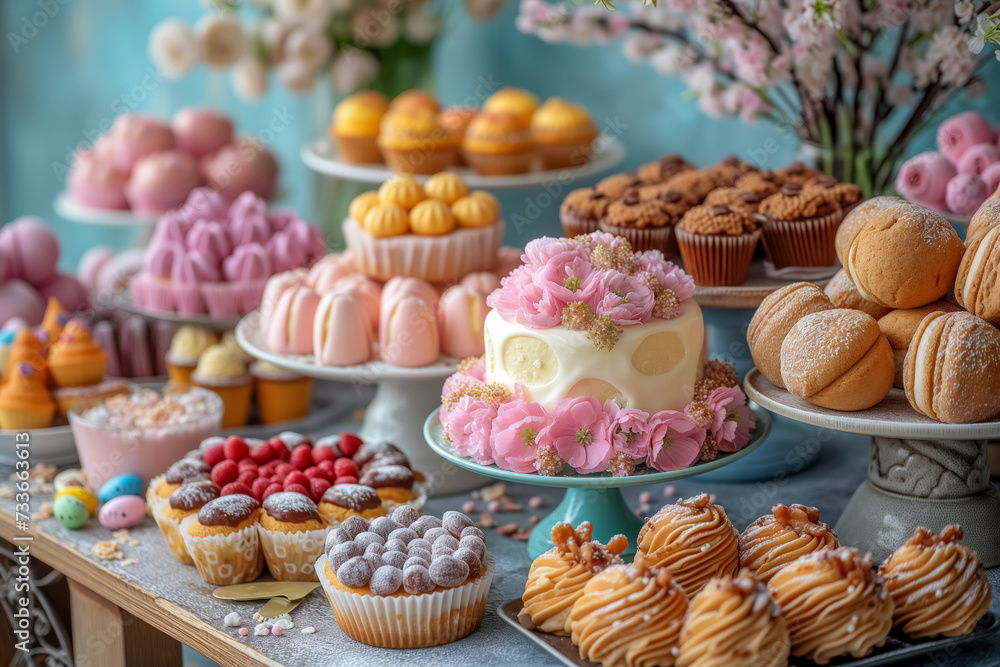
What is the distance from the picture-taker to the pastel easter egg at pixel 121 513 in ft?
5.94

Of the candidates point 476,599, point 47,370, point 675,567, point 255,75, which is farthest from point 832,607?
point 255,75

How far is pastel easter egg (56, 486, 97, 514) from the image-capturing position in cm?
185

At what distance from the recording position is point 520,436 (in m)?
1.51

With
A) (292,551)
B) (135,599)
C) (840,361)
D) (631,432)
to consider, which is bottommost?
(135,599)

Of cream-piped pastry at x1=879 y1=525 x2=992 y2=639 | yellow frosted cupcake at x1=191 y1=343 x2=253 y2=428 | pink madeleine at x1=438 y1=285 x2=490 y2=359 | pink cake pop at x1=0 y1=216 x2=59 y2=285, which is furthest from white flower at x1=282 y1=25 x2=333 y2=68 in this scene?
cream-piped pastry at x1=879 y1=525 x2=992 y2=639

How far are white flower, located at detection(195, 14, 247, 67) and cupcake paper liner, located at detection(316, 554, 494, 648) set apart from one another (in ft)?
6.19

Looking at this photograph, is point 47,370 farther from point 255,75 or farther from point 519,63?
point 519,63

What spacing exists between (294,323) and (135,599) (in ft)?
1.88

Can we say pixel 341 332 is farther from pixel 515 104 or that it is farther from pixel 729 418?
pixel 515 104

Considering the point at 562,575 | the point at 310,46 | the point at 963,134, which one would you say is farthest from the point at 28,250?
the point at 963,134

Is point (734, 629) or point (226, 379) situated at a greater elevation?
point (734, 629)

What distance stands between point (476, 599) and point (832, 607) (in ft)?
1.50

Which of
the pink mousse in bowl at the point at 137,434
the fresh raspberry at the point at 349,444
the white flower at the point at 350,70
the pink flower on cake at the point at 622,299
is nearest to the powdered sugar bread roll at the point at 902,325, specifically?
the pink flower on cake at the point at 622,299

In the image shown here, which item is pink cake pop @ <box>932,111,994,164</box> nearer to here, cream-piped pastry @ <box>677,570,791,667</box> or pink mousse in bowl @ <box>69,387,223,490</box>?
cream-piped pastry @ <box>677,570,791,667</box>
